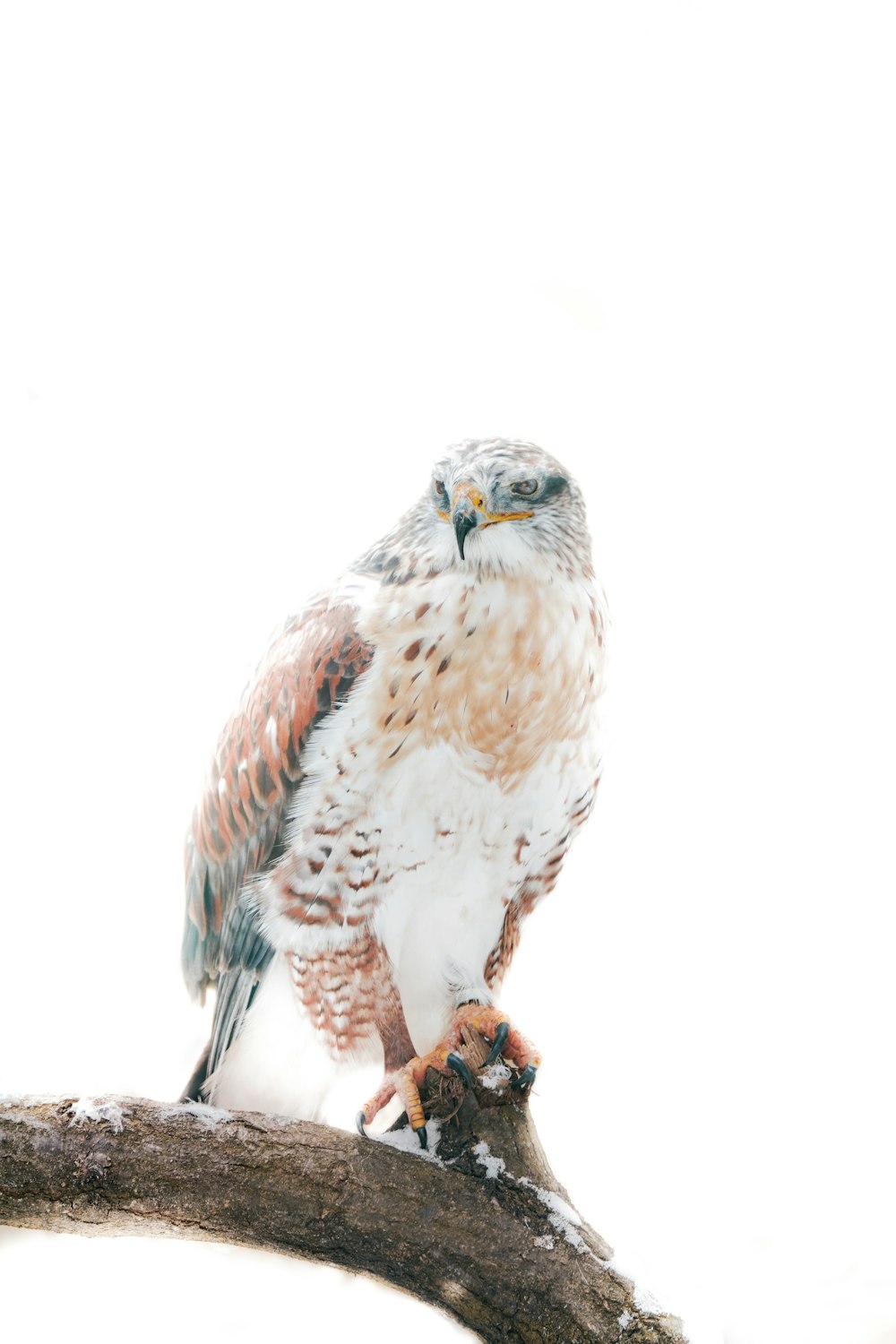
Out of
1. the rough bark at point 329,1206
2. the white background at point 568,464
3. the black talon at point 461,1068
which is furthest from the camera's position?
the white background at point 568,464

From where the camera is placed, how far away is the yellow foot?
3.59ft

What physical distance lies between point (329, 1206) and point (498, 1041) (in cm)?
26

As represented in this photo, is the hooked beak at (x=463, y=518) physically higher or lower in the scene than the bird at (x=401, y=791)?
higher

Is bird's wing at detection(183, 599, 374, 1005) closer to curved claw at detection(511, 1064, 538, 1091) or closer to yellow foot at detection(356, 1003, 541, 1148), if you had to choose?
yellow foot at detection(356, 1003, 541, 1148)

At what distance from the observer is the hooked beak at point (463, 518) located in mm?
1073

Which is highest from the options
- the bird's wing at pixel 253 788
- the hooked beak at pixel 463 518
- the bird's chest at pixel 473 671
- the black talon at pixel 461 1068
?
the hooked beak at pixel 463 518

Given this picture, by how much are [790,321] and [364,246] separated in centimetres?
69

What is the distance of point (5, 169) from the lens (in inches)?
54.2

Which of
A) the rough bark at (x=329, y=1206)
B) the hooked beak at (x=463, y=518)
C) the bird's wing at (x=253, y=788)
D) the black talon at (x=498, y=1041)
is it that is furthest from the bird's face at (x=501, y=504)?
the rough bark at (x=329, y=1206)

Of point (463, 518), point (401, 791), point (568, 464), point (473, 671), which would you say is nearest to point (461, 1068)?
point (401, 791)

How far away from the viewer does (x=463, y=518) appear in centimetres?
107

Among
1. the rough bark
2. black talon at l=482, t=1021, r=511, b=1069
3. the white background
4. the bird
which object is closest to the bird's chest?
the bird

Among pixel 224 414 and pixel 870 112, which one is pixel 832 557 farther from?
pixel 224 414

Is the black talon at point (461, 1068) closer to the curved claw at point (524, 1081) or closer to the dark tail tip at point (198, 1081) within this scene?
the curved claw at point (524, 1081)
